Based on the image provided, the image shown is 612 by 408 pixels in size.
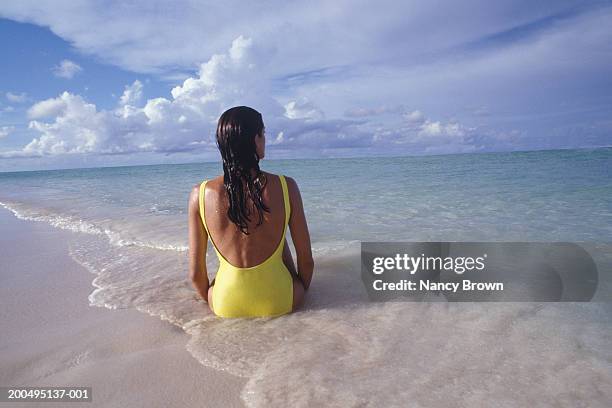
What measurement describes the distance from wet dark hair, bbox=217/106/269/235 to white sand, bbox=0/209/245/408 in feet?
3.22

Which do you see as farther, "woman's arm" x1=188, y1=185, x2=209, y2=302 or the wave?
the wave

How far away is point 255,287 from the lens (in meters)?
2.83

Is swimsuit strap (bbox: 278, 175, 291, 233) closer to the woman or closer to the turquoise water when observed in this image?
the woman

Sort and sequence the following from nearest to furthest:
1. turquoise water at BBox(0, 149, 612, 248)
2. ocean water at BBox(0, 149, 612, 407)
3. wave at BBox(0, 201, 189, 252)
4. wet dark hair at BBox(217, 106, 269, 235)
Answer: ocean water at BBox(0, 149, 612, 407)
wet dark hair at BBox(217, 106, 269, 235)
wave at BBox(0, 201, 189, 252)
turquoise water at BBox(0, 149, 612, 248)

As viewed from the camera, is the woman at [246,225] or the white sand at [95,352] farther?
the woman at [246,225]

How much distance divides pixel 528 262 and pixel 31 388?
4.74 m

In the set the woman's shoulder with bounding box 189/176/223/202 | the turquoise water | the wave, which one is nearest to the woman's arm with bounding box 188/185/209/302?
the woman's shoulder with bounding box 189/176/223/202

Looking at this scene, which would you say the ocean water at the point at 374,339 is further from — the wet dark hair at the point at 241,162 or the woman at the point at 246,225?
the wet dark hair at the point at 241,162

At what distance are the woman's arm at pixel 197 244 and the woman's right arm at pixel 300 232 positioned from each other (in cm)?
67

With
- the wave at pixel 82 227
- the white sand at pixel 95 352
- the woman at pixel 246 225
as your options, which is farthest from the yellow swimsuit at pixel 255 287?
the wave at pixel 82 227

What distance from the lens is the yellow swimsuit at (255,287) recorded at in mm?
2779

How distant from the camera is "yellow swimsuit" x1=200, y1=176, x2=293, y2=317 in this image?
9.12 ft

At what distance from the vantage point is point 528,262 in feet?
14.5

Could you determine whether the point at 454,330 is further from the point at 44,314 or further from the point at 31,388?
the point at 44,314
